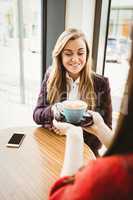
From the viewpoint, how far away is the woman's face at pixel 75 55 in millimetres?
1571

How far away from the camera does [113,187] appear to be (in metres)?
0.40

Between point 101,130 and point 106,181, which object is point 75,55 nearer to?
point 101,130

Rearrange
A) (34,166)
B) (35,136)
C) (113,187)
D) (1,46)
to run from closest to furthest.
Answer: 1. (113,187)
2. (34,166)
3. (35,136)
4. (1,46)

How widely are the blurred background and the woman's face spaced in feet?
0.88

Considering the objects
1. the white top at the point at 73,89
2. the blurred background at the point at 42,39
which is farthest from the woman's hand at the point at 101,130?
the white top at the point at 73,89

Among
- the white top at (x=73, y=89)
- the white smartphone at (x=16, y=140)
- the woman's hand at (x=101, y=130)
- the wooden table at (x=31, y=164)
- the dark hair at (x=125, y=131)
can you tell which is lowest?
the wooden table at (x=31, y=164)

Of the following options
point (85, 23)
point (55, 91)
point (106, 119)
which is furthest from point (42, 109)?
point (85, 23)

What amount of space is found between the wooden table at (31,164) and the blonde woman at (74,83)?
0.21 meters

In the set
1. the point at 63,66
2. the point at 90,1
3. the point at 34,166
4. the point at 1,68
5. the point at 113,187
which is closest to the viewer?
the point at 113,187

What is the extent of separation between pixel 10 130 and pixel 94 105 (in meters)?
0.57

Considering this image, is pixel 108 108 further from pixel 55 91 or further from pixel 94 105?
pixel 55 91

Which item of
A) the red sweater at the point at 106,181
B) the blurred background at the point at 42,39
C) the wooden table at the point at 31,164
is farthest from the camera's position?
the blurred background at the point at 42,39

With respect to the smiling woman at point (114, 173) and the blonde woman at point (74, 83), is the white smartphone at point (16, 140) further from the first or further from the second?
the smiling woman at point (114, 173)

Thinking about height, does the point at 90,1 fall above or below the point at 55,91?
above
